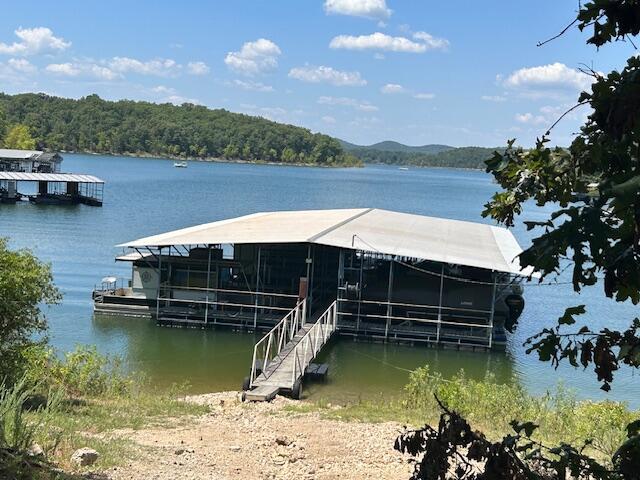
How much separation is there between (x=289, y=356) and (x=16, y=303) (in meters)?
9.94

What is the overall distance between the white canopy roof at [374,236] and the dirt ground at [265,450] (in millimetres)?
11026

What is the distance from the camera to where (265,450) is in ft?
35.4

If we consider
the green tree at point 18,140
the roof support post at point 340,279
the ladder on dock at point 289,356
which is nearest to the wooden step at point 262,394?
the ladder on dock at point 289,356

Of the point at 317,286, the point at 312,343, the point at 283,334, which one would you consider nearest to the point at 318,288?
the point at 317,286

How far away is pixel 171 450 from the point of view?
9.99 meters

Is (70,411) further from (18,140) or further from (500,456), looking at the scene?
(18,140)

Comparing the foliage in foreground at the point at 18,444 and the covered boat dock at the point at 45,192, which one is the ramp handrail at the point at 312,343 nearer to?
the foliage in foreground at the point at 18,444

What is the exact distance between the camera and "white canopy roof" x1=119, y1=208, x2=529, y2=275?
83.5 feet

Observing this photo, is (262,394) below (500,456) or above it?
below

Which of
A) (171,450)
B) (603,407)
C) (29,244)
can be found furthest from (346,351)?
(29,244)

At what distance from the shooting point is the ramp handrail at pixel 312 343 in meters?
19.3

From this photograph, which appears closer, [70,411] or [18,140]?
[70,411]

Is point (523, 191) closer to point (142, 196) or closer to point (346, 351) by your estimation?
point (346, 351)

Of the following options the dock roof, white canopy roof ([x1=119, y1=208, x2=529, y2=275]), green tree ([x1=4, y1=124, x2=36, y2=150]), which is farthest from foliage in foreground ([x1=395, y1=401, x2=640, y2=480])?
green tree ([x1=4, y1=124, x2=36, y2=150])
